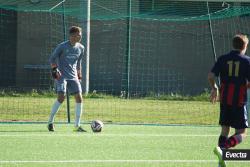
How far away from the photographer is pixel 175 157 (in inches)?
409

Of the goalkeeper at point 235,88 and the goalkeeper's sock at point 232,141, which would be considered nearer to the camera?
the goalkeeper's sock at point 232,141

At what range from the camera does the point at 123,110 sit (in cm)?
2072

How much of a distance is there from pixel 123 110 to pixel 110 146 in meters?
9.11

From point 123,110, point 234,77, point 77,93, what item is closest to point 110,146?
point 234,77

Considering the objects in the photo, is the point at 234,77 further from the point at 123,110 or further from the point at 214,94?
the point at 123,110

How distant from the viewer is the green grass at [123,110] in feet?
60.6

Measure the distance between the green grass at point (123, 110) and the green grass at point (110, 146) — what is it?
9.64ft

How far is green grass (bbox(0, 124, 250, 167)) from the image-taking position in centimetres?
973

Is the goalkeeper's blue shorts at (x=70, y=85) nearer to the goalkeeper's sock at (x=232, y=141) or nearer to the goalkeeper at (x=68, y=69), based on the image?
the goalkeeper at (x=68, y=69)

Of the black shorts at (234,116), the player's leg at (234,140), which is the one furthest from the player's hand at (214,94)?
the player's leg at (234,140)

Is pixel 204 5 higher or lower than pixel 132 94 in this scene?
higher

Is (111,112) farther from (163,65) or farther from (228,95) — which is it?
(228,95)

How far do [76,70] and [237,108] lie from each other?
5.97 meters

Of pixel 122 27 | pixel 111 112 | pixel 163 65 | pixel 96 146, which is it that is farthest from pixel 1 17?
pixel 96 146
